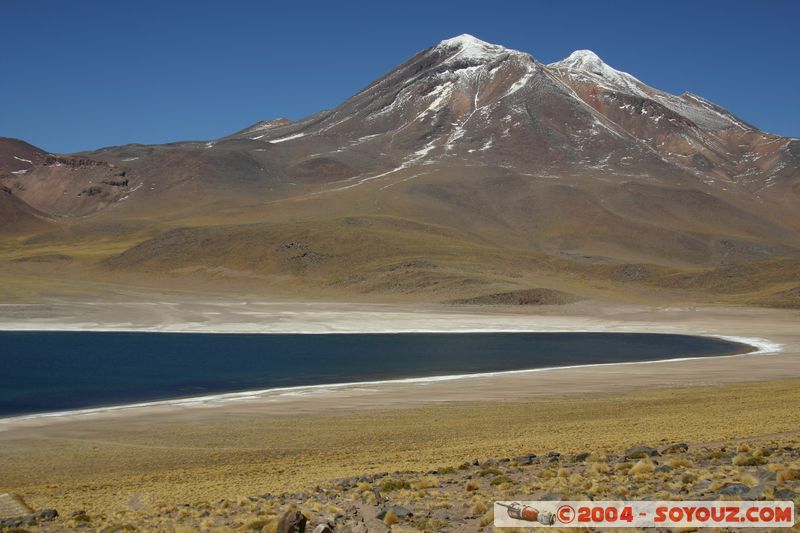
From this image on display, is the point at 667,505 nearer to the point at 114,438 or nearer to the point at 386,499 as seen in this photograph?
the point at 386,499

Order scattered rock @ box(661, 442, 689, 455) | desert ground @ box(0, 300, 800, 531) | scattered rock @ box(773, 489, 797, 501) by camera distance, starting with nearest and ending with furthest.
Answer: scattered rock @ box(773, 489, 797, 501)
desert ground @ box(0, 300, 800, 531)
scattered rock @ box(661, 442, 689, 455)

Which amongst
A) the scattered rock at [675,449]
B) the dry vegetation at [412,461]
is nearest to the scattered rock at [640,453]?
the dry vegetation at [412,461]

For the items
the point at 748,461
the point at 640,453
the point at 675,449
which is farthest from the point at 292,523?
the point at 675,449

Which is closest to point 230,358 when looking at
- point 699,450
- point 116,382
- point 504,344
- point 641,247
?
point 116,382

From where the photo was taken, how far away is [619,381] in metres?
37.8

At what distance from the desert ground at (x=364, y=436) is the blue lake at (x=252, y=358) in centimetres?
470

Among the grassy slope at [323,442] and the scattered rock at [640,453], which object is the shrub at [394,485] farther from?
the scattered rock at [640,453]

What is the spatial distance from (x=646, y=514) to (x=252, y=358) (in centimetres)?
4087

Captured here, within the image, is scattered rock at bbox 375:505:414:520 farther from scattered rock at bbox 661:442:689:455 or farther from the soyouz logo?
scattered rock at bbox 661:442:689:455

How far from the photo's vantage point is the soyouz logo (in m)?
10.4

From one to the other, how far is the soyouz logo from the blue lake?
24239mm

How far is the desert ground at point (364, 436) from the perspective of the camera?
1466 centimetres

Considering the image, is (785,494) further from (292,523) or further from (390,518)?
(292,523)

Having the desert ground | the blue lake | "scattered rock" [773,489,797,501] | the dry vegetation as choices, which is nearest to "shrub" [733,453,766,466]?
the dry vegetation
